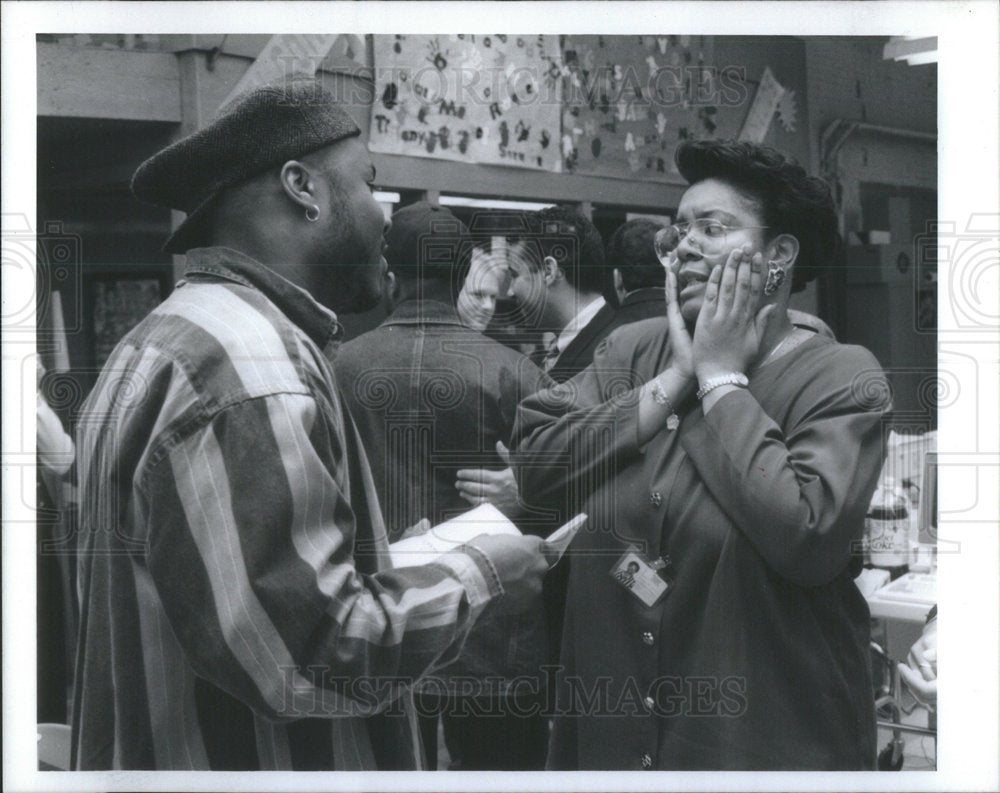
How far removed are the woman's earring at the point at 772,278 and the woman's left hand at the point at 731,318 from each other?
0.06 ft

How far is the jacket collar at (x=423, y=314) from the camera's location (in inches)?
111

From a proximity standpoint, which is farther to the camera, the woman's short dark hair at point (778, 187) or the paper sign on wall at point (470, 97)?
the paper sign on wall at point (470, 97)

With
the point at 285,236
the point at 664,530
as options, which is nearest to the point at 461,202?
the point at 285,236

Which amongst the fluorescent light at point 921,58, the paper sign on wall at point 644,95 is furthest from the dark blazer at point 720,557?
the fluorescent light at point 921,58

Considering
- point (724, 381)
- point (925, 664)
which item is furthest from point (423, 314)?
point (925, 664)

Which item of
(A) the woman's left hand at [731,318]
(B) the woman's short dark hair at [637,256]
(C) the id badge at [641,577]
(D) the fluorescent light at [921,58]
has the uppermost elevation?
(D) the fluorescent light at [921,58]

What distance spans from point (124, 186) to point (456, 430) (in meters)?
1.04

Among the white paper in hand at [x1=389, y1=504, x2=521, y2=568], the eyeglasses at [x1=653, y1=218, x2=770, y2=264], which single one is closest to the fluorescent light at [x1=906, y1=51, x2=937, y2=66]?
the eyeglasses at [x1=653, y1=218, x2=770, y2=264]

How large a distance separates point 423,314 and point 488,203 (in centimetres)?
33

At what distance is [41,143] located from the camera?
2.94m

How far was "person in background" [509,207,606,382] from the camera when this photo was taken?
283cm

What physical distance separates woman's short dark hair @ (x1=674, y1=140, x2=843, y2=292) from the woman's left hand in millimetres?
104

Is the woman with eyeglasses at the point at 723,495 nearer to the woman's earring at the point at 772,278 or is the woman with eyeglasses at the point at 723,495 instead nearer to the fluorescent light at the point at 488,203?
the woman's earring at the point at 772,278

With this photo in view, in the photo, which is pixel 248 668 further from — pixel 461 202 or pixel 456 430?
pixel 461 202
